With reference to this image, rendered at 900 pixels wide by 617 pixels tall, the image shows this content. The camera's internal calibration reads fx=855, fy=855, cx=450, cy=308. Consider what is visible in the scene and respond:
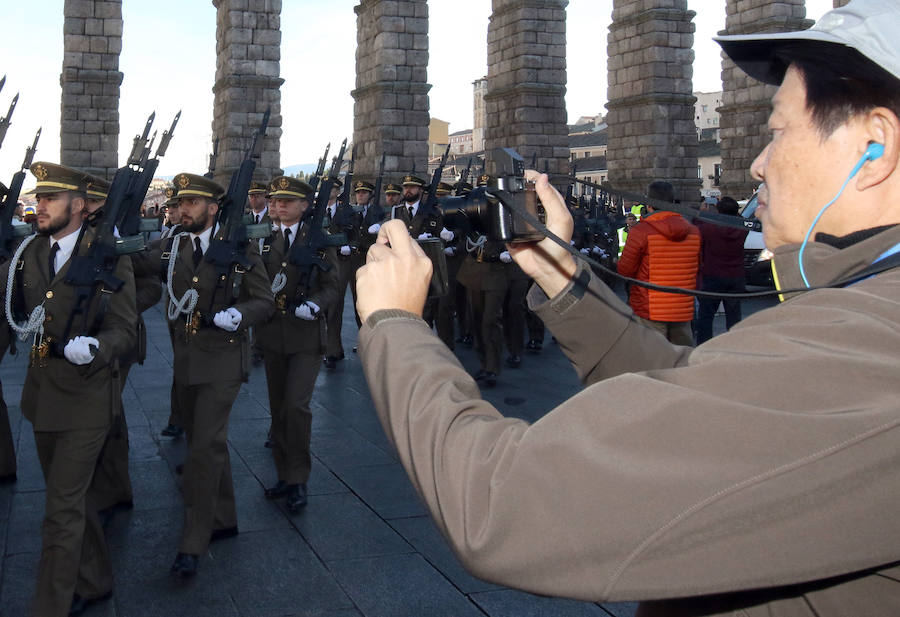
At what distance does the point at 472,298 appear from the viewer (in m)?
10.4

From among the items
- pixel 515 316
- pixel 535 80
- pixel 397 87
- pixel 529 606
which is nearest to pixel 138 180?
pixel 529 606

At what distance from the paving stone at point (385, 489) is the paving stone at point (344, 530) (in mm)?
88

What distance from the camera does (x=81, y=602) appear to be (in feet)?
13.2

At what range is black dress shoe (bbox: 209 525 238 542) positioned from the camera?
193 inches

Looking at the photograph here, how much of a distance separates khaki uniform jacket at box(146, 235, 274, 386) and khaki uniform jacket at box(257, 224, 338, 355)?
0.36m

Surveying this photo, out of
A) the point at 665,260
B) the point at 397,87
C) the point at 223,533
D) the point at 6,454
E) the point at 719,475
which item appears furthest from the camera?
the point at 397,87

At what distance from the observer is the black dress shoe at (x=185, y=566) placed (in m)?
4.35

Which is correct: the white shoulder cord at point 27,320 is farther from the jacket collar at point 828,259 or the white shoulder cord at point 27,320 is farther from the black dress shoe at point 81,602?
the jacket collar at point 828,259

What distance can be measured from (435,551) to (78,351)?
2087 millimetres

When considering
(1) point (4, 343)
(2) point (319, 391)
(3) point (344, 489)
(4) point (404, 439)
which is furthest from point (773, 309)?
(2) point (319, 391)

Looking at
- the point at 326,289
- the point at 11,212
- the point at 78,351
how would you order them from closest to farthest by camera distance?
the point at 78,351, the point at 326,289, the point at 11,212

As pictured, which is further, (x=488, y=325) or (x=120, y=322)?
(x=488, y=325)

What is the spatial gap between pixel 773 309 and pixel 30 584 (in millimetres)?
4279

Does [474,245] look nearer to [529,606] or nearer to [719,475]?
[529,606]
